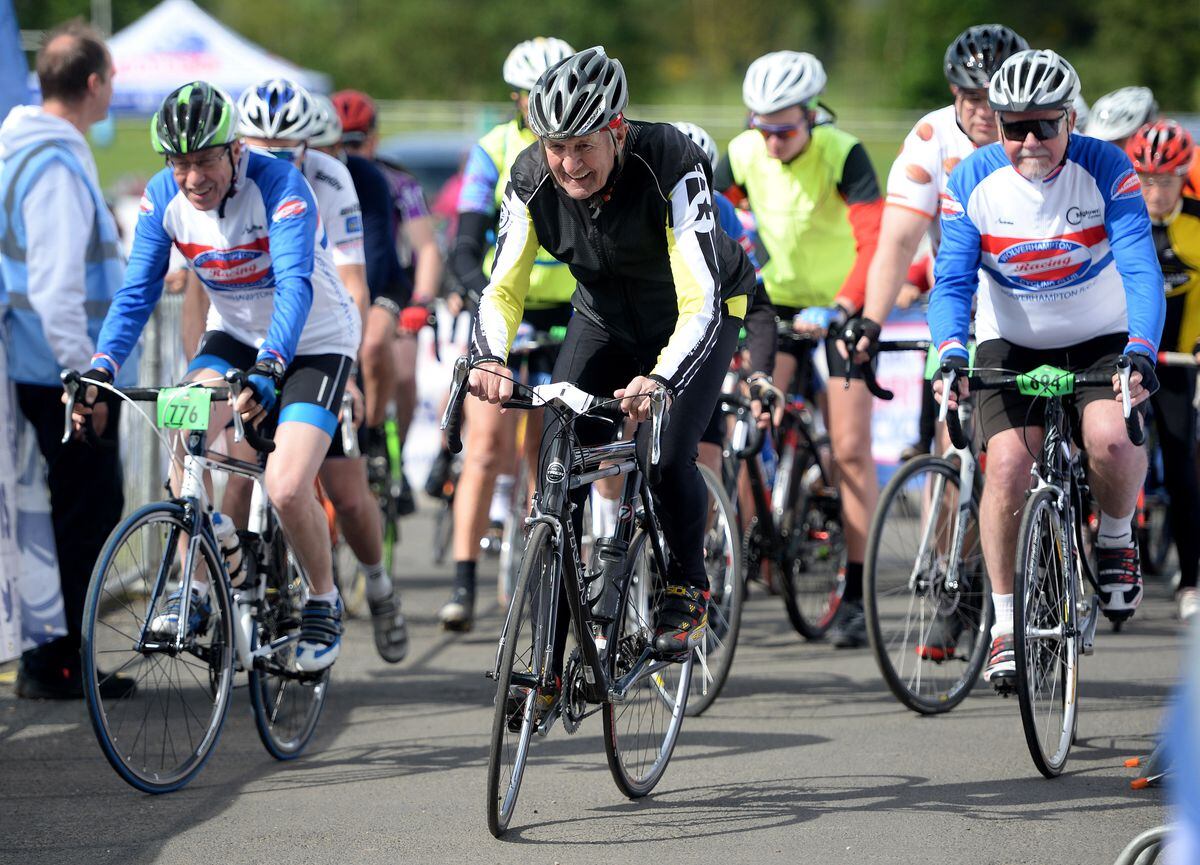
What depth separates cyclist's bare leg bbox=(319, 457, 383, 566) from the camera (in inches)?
261

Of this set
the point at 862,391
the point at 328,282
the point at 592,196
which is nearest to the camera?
the point at 592,196

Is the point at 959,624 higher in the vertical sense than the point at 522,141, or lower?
lower

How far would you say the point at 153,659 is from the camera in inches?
217

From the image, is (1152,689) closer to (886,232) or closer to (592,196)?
(886,232)

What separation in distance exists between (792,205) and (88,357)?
10.8ft

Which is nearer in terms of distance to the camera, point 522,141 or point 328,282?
point 328,282

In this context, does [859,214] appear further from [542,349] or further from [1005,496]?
[1005,496]

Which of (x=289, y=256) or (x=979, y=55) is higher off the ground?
(x=979, y=55)

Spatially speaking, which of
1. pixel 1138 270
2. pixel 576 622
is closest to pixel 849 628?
pixel 1138 270

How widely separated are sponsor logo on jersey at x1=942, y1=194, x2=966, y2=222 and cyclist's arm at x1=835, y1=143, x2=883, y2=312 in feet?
5.34

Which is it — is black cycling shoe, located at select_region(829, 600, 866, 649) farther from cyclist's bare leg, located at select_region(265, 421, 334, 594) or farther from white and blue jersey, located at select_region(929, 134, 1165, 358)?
cyclist's bare leg, located at select_region(265, 421, 334, 594)

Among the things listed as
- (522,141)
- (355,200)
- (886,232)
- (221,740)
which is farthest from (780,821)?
(522,141)

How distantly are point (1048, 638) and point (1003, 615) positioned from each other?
165 millimetres

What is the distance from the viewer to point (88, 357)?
257 inches
